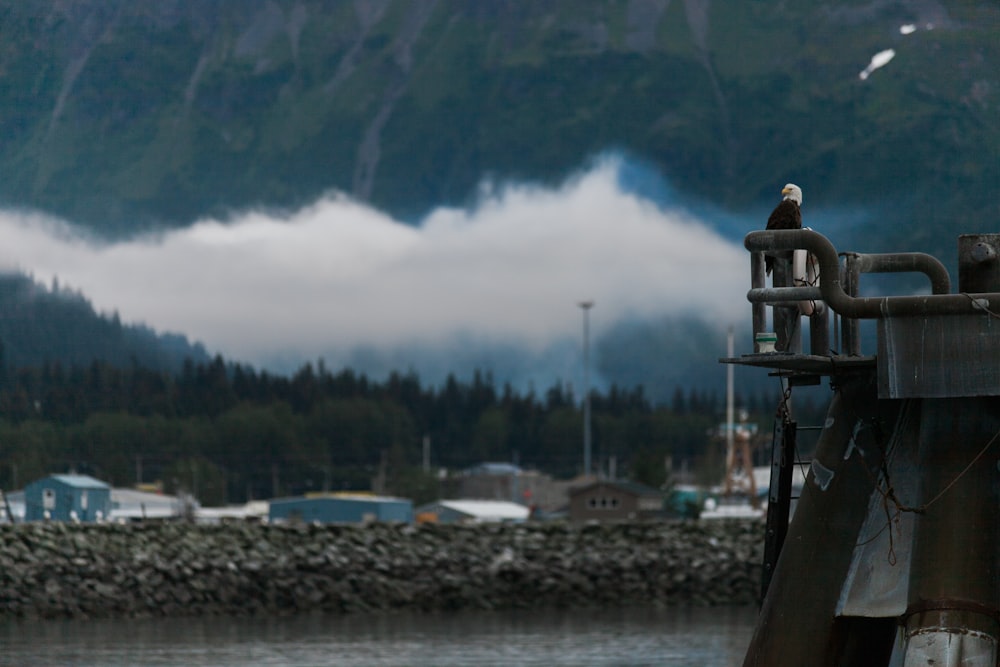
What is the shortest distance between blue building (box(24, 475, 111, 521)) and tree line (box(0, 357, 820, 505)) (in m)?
3.55

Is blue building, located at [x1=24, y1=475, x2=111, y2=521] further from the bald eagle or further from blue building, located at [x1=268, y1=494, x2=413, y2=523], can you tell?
Result: the bald eagle

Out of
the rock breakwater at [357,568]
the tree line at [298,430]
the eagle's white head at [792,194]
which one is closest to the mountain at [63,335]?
the tree line at [298,430]

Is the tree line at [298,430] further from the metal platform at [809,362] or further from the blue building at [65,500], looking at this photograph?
the metal platform at [809,362]

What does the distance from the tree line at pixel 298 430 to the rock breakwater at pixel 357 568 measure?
32424 millimetres

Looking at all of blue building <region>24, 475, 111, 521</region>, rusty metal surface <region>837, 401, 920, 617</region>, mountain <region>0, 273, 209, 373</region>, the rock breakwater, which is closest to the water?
the rock breakwater

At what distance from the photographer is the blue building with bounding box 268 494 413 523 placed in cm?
9475

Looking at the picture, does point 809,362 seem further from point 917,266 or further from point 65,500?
Result: point 65,500

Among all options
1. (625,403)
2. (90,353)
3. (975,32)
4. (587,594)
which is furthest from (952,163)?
(587,594)

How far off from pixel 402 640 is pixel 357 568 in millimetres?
11870

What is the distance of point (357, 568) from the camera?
59656 millimetres

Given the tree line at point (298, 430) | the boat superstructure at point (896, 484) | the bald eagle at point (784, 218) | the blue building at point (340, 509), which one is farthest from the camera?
the tree line at point (298, 430)

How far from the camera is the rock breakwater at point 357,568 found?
57188mm

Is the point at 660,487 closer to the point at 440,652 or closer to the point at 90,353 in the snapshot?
the point at 90,353

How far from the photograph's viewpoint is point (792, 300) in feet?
60.3
